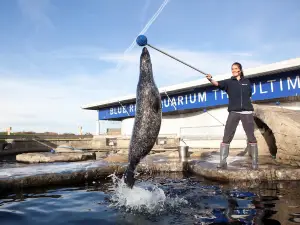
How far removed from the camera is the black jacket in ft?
20.9

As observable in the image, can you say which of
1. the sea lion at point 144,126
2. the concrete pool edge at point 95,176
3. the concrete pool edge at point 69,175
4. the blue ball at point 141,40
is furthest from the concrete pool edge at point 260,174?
the blue ball at point 141,40

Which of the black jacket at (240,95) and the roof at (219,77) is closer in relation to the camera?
the black jacket at (240,95)

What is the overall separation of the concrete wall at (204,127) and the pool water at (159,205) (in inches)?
419

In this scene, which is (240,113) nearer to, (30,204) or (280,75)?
(30,204)

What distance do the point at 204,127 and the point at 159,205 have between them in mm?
14054

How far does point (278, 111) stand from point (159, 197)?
18.4 ft

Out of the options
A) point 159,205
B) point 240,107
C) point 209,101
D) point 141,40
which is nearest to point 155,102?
point 141,40

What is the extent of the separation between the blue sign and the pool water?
11.7 metres

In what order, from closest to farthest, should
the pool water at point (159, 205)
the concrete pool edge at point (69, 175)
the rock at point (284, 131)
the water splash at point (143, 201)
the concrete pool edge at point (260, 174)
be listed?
the pool water at point (159, 205) → the water splash at point (143, 201) → the concrete pool edge at point (69, 175) → the concrete pool edge at point (260, 174) → the rock at point (284, 131)

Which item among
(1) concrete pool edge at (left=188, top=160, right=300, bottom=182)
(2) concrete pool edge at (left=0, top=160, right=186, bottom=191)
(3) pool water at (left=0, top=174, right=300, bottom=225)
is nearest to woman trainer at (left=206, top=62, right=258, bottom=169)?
(1) concrete pool edge at (left=188, top=160, right=300, bottom=182)

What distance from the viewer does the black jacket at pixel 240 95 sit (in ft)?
20.9

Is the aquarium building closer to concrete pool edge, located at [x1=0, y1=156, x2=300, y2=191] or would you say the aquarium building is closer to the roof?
the roof

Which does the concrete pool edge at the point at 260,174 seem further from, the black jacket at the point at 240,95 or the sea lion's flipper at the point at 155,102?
the sea lion's flipper at the point at 155,102

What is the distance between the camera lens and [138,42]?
452cm
